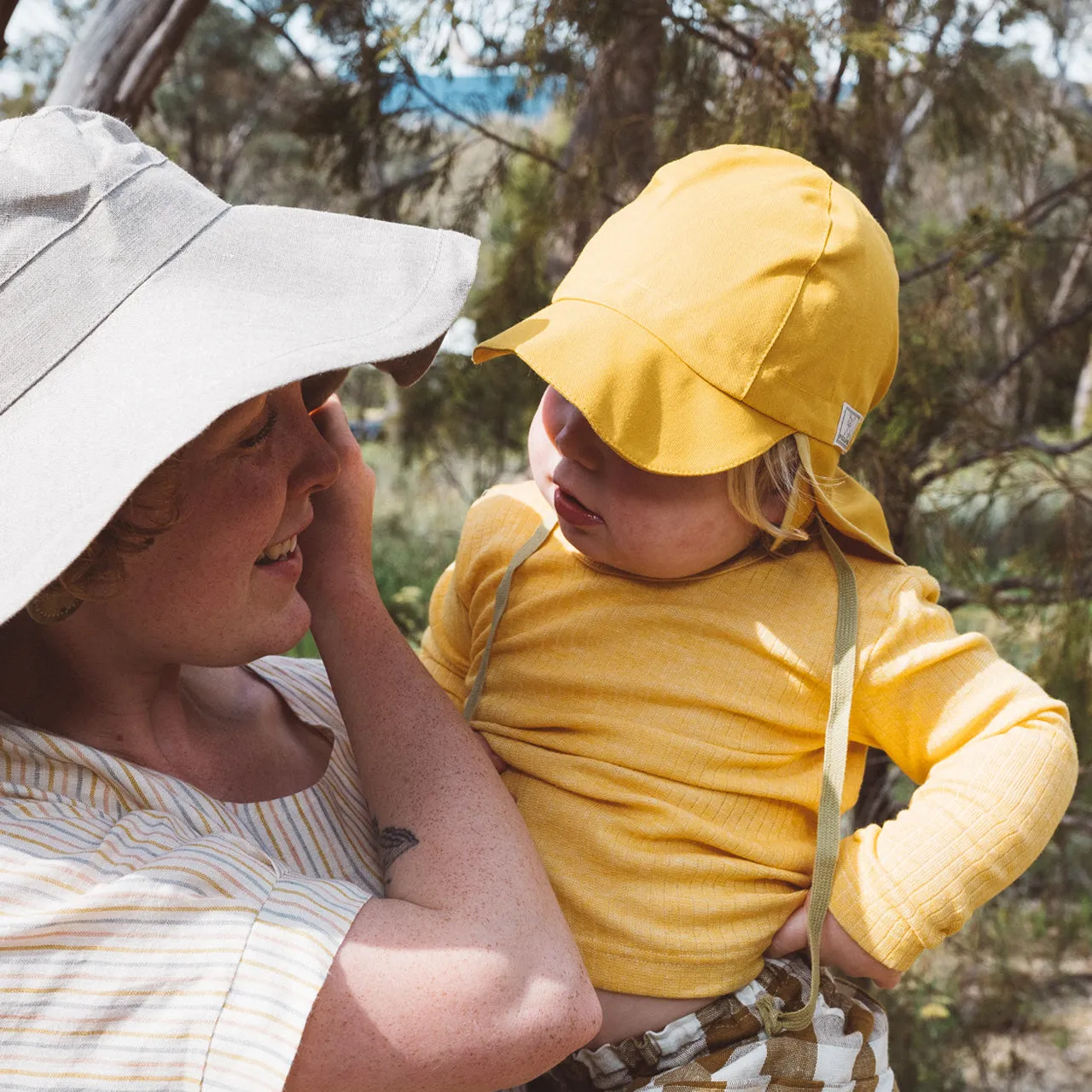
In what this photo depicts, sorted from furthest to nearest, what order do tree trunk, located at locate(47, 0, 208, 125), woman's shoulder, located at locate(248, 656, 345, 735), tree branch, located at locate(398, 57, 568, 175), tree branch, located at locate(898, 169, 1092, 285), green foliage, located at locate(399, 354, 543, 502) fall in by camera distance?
green foliage, located at locate(399, 354, 543, 502)
tree branch, located at locate(398, 57, 568, 175)
tree branch, located at locate(898, 169, 1092, 285)
tree trunk, located at locate(47, 0, 208, 125)
woman's shoulder, located at locate(248, 656, 345, 735)

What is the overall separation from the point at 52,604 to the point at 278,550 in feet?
0.96

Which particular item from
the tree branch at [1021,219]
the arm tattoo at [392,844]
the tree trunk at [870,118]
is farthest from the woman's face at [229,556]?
the tree branch at [1021,219]

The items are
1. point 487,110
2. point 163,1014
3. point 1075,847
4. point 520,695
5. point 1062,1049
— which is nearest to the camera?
point 163,1014

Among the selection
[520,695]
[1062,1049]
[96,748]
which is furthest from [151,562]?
[1062,1049]

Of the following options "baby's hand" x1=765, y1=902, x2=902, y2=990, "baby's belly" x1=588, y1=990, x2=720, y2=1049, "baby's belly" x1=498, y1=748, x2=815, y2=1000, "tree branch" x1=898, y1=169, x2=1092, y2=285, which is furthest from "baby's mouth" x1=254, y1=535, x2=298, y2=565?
"tree branch" x1=898, y1=169, x2=1092, y2=285

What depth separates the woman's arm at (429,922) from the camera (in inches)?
41.8

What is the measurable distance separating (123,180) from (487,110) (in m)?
2.94

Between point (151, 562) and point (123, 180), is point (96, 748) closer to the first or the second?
point (151, 562)

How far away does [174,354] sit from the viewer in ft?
3.40

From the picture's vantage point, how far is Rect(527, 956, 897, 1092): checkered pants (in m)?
1.46

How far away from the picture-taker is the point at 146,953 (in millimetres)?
1019

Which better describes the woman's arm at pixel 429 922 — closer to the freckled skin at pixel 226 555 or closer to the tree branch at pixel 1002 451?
the freckled skin at pixel 226 555

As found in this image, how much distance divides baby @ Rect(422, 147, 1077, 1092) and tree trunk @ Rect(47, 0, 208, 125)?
4.54 feet

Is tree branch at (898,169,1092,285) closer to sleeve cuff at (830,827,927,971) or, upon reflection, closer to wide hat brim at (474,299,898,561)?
wide hat brim at (474,299,898,561)
